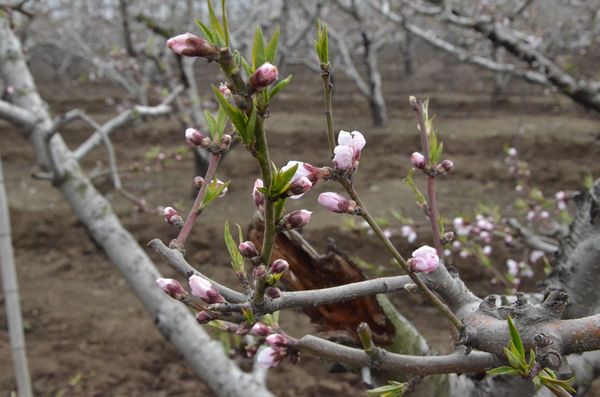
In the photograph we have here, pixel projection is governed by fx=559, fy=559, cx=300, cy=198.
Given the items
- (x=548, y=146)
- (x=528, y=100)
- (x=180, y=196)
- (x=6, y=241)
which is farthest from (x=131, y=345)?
(x=528, y=100)

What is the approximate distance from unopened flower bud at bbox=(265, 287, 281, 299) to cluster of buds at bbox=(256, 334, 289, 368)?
0.20m

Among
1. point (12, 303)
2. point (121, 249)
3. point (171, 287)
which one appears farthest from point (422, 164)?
point (121, 249)

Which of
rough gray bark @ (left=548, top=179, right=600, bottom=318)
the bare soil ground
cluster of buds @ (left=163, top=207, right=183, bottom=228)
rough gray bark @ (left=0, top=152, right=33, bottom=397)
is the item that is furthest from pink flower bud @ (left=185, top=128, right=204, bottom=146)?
rough gray bark @ (left=0, top=152, right=33, bottom=397)

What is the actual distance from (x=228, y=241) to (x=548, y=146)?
A: 8294mm

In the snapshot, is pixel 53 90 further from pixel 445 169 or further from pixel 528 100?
pixel 445 169

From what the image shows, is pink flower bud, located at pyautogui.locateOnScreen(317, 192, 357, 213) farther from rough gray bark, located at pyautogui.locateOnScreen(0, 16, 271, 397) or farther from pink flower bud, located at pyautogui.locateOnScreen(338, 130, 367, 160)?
rough gray bark, located at pyautogui.locateOnScreen(0, 16, 271, 397)

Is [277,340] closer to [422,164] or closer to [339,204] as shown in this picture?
[339,204]

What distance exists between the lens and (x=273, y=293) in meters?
0.67

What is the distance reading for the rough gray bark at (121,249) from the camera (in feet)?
7.18

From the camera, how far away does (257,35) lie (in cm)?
54

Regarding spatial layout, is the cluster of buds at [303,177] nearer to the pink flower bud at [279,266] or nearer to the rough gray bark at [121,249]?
the pink flower bud at [279,266]

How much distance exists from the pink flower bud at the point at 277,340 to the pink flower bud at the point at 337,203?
23cm

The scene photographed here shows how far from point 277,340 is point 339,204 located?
0.81 ft

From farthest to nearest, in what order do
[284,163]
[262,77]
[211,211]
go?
[284,163], [211,211], [262,77]
